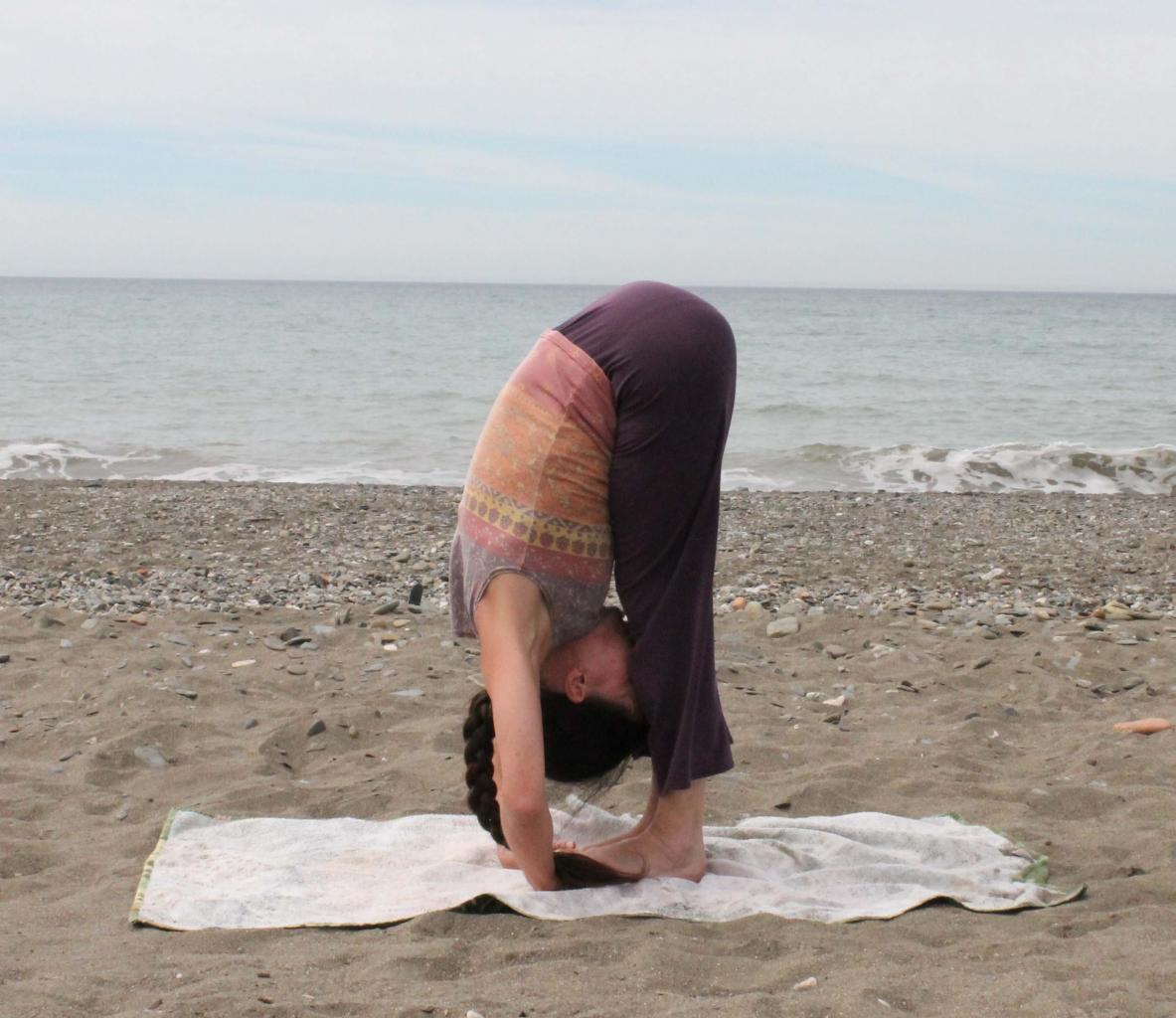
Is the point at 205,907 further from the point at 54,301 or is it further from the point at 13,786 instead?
the point at 54,301

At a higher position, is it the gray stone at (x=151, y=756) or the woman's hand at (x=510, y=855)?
the woman's hand at (x=510, y=855)

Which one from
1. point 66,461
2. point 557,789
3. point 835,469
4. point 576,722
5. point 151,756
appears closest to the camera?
point 576,722

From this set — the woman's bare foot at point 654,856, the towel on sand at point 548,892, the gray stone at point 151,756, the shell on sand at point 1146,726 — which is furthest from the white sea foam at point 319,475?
the woman's bare foot at point 654,856

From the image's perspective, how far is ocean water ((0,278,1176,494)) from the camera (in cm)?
1634

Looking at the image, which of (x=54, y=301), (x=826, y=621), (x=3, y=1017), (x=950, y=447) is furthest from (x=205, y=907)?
(x=54, y=301)

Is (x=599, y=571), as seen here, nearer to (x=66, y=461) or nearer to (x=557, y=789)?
(x=557, y=789)

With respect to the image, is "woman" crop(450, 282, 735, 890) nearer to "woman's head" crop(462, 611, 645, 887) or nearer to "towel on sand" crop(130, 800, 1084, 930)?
"woman's head" crop(462, 611, 645, 887)

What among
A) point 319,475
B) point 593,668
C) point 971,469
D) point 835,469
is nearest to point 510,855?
point 593,668

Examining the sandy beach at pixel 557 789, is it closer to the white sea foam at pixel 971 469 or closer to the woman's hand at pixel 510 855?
the woman's hand at pixel 510 855

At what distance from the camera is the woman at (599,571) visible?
3496 millimetres

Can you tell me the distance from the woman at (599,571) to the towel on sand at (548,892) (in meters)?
0.15

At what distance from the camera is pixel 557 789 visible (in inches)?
154

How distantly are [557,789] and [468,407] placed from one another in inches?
743

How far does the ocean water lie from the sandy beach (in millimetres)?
5984
